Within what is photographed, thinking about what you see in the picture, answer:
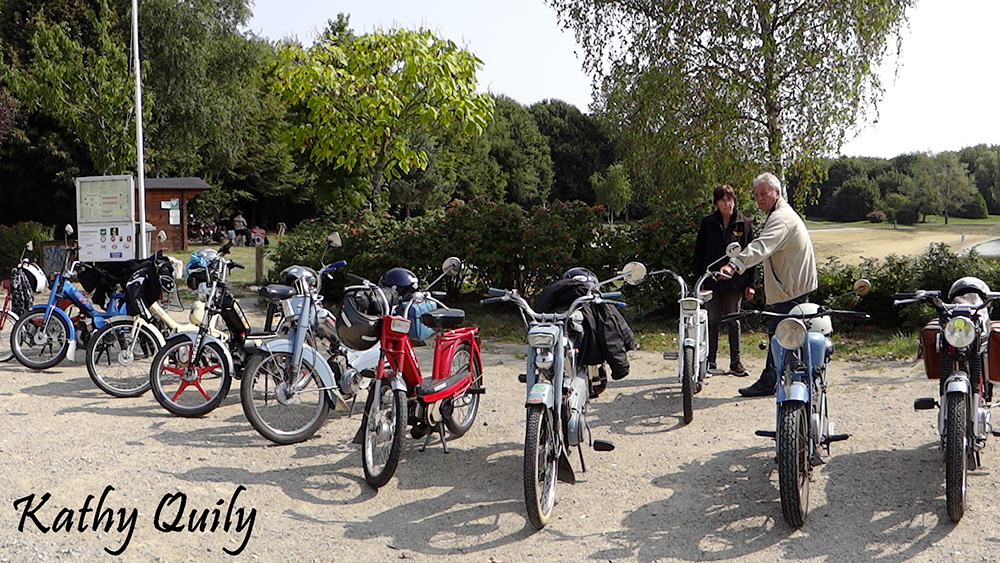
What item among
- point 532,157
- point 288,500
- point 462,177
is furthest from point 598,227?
point 532,157

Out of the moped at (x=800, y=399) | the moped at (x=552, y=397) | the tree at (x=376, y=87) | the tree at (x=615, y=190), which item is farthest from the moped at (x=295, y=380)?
the tree at (x=615, y=190)

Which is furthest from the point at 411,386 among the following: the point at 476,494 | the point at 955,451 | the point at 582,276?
the point at 955,451

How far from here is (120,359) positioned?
712 cm

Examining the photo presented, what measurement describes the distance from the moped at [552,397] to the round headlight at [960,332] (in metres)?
1.47

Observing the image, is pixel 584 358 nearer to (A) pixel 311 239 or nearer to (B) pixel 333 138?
(A) pixel 311 239

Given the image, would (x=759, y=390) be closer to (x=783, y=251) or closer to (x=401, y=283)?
(x=783, y=251)

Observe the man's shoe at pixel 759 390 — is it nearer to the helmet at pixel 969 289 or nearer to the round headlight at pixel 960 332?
the helmet at pixel 969 289

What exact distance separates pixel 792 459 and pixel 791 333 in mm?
563

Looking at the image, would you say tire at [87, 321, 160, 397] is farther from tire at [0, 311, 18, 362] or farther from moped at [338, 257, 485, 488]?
moped at [338, 257, 485, 488]

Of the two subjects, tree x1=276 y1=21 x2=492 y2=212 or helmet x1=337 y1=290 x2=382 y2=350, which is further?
tree x1=276 y1=21 x2=492 y2=212

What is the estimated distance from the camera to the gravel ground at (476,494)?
4090mm

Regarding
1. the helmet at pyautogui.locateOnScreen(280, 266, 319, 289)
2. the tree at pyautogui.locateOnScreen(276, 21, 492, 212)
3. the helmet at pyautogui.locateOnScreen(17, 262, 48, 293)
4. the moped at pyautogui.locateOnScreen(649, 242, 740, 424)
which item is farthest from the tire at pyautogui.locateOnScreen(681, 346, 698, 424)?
the tree at pyautogui.locateOnScreen(276, 21, 492, 212)

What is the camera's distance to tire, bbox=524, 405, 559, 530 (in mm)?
4102

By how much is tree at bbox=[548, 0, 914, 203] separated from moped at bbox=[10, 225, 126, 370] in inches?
320
